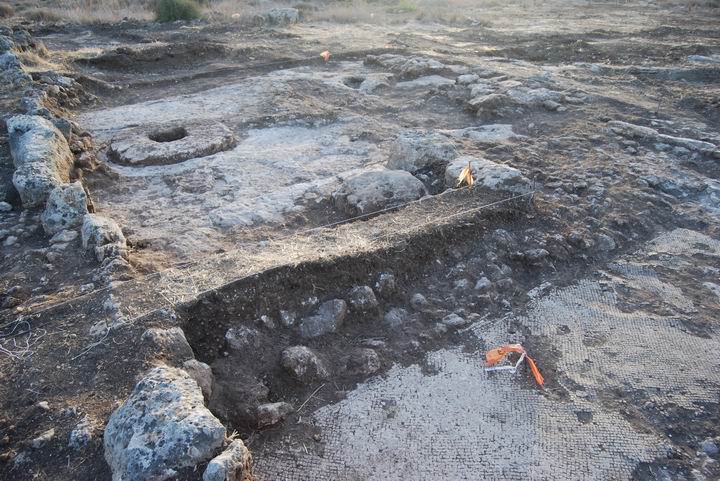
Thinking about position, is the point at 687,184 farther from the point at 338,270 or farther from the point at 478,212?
the point at 338,270

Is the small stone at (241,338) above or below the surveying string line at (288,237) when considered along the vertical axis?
below

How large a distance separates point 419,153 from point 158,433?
12.1 ft

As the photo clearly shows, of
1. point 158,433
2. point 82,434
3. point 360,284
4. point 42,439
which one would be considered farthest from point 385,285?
point 42,439

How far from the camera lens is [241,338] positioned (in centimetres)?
308

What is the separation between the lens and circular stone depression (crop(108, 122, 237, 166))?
557cm

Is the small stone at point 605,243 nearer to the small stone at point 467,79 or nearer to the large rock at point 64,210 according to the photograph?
the large rock at point 64,210

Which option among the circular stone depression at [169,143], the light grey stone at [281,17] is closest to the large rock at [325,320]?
the circular stone depression at [169,143]

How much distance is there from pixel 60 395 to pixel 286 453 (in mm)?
1153

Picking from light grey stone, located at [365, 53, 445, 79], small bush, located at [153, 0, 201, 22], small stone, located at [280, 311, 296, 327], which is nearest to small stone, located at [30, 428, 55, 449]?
small stone, located at [280, 311, 296, 327]

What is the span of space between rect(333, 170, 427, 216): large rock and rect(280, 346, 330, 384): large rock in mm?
1672

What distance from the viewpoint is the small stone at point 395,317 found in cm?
341

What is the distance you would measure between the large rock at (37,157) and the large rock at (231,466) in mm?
3339

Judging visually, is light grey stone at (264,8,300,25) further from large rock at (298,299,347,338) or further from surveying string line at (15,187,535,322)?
large rock at (298,299,347,338)

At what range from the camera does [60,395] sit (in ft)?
8.34
